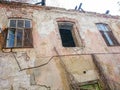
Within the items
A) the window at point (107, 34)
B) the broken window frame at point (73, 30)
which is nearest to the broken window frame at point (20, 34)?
the broken window frame at point (73, 30)

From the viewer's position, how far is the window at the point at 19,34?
22.9 ft

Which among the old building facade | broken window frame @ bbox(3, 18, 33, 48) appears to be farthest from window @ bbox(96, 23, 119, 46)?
broken window frame @ bbox(3, 18, 33, 48)

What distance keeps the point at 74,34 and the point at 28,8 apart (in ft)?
10.2

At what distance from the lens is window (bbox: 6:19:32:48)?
22.9 feet

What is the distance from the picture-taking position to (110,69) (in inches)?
294

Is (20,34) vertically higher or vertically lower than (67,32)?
lower

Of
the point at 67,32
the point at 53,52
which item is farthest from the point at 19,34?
the point at 67,32

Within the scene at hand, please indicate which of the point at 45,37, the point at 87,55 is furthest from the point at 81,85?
the point at 45,37

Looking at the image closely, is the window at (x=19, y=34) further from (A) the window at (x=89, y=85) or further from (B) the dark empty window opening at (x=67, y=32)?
(A) the window at (x=89, y=85)

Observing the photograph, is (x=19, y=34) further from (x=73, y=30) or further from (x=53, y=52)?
(x=73, y=30)

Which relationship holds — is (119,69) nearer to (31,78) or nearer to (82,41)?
(82,41)

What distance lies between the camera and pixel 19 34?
24.2 ft

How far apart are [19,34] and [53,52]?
6.49 feet

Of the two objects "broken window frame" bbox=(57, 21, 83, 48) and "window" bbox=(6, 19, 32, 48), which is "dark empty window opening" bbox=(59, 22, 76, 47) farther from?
"window" bbox=(6, 19, 32, 48)
